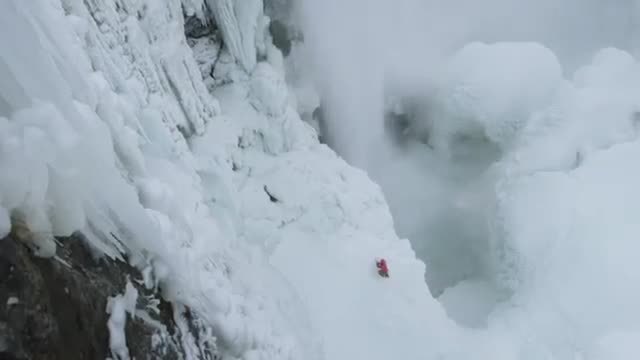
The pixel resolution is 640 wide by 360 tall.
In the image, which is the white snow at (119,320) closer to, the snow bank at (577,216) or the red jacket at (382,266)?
the red jacket at (382,266)

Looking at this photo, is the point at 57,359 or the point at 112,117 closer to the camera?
the point at 57,359

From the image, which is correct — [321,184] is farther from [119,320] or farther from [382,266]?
[119,320]

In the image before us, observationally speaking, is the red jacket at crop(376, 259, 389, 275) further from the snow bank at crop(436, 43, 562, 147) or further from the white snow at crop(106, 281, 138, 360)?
the snow bank at crop(436, 43, 562, 147)

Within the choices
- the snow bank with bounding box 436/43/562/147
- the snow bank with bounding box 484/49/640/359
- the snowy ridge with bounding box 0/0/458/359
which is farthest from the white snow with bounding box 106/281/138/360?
the snow bank with bounding box 436/43/562/147

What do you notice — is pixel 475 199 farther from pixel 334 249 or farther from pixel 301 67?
pixel 334 249

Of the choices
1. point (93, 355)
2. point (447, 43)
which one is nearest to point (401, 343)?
point (93, 355)

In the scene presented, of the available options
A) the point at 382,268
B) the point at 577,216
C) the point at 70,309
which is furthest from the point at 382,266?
the point at 70,309

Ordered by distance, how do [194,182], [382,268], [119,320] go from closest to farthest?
[119,320], [194,182], [382,268]

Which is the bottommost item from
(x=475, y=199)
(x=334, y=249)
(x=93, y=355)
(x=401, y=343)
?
(x=475, y=199)
